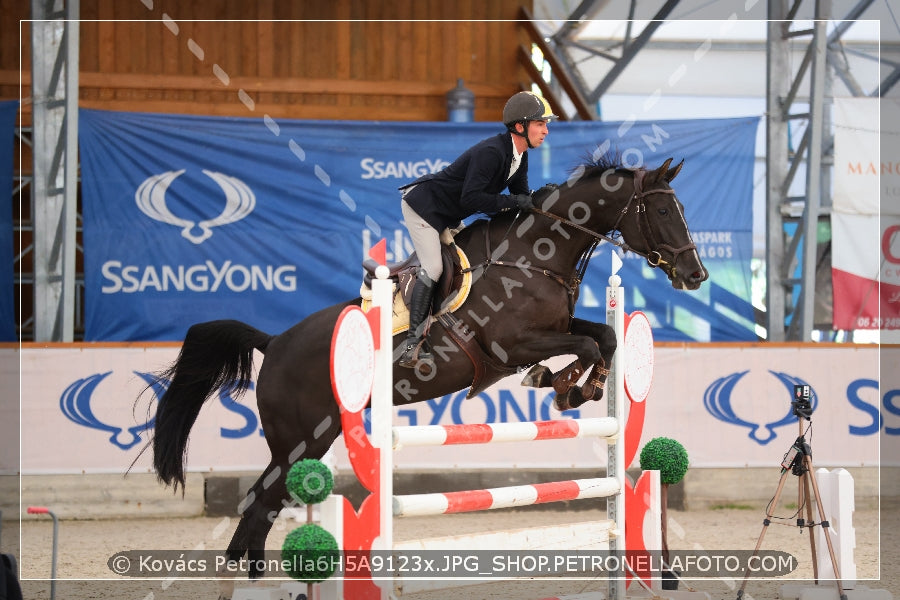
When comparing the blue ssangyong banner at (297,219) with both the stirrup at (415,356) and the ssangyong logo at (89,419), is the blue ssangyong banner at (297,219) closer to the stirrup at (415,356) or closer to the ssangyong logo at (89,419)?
the ssangyong logo at (89,419)

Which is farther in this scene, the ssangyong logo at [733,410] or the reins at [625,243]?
the ssangyong logo at [733,410]

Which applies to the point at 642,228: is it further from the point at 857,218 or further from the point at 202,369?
the point at 857,218

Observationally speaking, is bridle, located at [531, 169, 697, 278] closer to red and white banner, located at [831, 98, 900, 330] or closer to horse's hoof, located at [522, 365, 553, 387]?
horse's hoof, located at [522, 365, 553, 387]

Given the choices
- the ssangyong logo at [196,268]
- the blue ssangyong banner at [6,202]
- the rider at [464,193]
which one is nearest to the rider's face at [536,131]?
the rider at [464,193]

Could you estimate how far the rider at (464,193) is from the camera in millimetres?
4094

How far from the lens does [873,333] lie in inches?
330

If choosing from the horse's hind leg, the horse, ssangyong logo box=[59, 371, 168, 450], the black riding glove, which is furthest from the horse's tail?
ssangyong logo box=[59, 371, 168, 450]

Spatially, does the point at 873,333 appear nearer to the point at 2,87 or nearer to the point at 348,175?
the point at 348,175

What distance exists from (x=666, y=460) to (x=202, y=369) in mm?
2118

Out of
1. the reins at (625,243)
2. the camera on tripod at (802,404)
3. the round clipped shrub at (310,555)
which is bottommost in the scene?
the round clipped shrub at (310,555)

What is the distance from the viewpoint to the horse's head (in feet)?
13.1

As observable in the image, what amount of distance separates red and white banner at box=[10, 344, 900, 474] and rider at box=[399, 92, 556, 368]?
3.10 metres

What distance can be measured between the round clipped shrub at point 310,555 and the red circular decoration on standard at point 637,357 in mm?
1698

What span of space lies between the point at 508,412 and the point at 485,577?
12.0 ft
